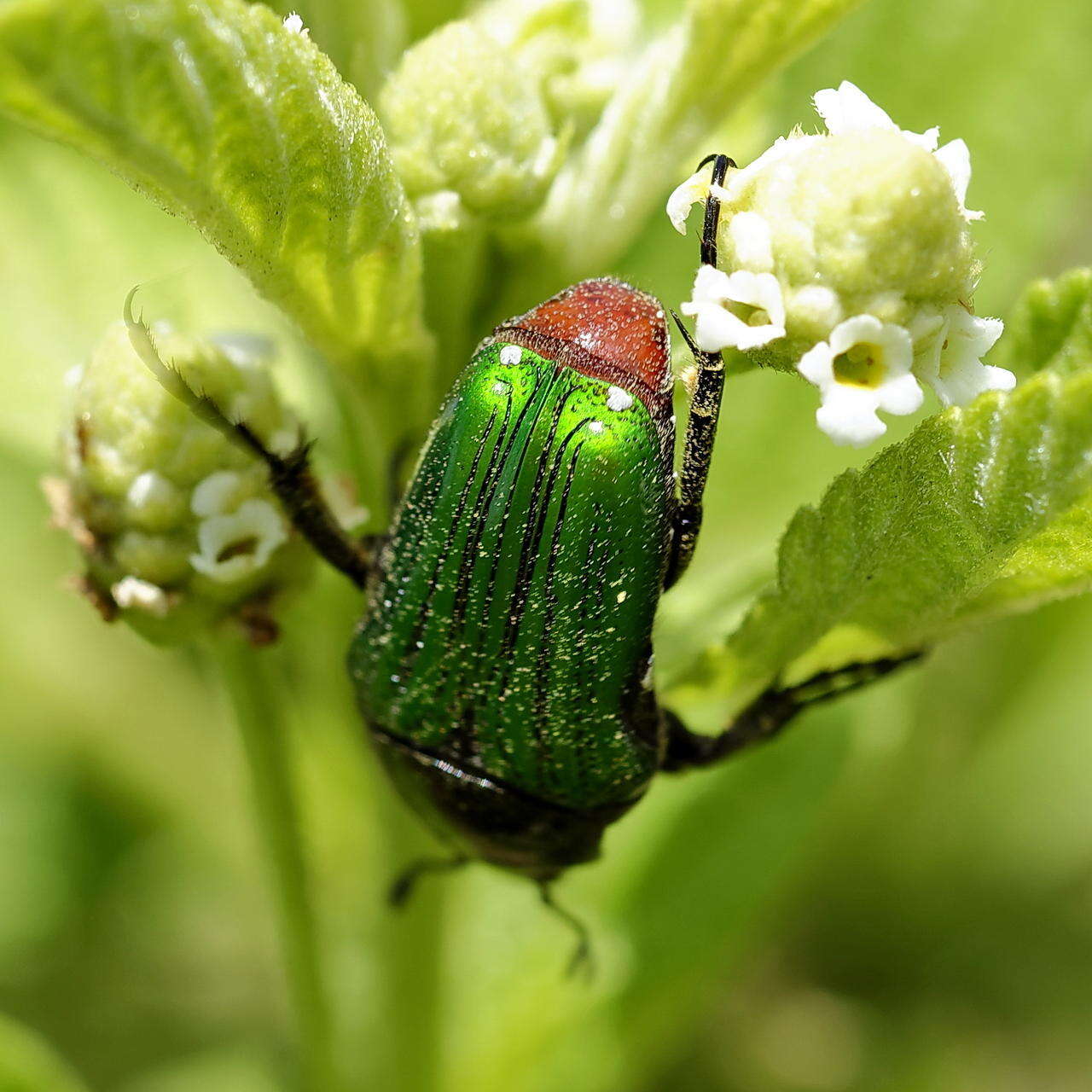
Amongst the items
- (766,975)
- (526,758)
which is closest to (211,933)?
(766,975)

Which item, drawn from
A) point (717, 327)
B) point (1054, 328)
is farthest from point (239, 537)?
point (1054, 328)

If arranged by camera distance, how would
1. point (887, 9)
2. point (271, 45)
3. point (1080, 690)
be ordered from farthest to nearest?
point (1080, 690) < point (887, 9) < point (271, 45)

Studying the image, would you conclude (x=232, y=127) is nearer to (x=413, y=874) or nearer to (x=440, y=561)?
(x=440, y=561)

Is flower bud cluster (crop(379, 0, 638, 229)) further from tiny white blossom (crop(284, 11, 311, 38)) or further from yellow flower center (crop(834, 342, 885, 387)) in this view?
yellow flower center (crop(834, 342, 885, 387))

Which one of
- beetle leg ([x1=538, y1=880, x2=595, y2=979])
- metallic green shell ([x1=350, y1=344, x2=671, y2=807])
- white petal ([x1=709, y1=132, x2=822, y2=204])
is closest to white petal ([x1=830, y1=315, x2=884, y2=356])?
white petal ([x1=709, y1=132, x2=822, y2=204])

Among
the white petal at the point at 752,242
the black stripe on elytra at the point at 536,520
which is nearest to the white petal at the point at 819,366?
the white petal at the point at 752,242

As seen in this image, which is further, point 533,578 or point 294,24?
point 533,578

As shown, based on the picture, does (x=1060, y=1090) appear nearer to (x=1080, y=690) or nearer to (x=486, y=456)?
(x=1080, y=690)
